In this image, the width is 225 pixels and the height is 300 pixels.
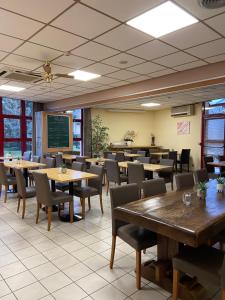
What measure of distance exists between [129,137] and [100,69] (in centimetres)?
653

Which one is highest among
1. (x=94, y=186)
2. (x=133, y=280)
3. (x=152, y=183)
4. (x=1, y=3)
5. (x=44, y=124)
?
(x=1, y=3)

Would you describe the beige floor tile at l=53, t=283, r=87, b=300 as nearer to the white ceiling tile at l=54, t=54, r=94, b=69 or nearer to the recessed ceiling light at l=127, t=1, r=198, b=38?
the recessed ceiling light at l=127, t=1, r=198, b=38

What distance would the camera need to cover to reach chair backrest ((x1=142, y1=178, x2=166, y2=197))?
2871 millimetres

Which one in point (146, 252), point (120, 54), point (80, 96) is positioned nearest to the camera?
point (146, 252)

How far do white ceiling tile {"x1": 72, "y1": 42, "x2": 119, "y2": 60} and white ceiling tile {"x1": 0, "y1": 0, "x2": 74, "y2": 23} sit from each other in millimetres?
822

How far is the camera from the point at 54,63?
13.2 ft

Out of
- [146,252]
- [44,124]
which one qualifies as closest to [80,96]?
[44,124]

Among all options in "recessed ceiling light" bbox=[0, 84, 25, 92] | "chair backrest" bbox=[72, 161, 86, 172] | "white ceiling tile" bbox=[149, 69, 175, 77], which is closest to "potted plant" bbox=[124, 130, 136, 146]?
"recessed ceiling light" bbox=[0, 84, 25, 92]

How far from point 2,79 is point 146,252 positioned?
4.51m

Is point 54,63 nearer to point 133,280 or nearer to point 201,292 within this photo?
point 133,280

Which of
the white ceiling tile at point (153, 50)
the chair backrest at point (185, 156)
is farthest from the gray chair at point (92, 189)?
the chair backrest at point (185, 156)

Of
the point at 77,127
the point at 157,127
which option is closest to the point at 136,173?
the point at 77,127

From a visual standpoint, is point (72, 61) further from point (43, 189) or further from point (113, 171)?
point (113, 171)

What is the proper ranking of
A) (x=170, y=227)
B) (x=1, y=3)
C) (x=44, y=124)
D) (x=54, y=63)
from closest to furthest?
1. (x=170, y=227)
2. (x=1, y=3)
3. (x=54, y=63)
4. (x=44, y=124)
